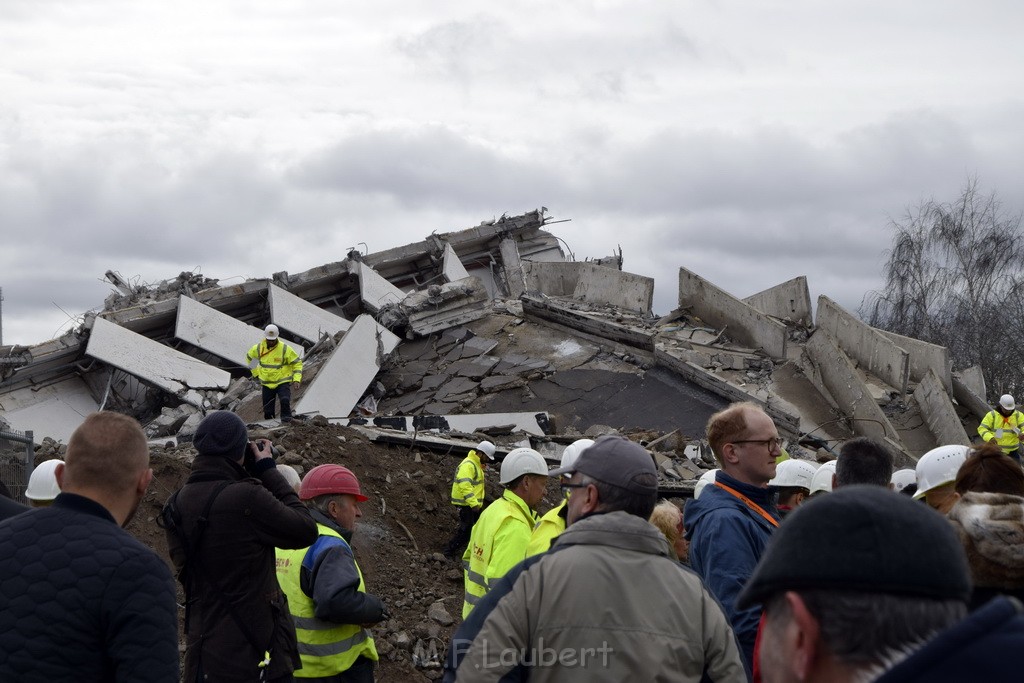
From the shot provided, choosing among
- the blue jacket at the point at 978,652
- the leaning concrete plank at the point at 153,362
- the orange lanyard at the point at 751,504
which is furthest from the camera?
the leaning concrete plank at the point at 153,362

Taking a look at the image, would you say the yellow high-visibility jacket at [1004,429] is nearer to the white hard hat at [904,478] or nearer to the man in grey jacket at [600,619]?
the white hard hat at [904,478]

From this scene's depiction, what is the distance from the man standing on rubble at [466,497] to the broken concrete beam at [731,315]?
9.26 metres

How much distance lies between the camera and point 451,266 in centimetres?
2259

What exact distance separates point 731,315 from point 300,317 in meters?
8.47

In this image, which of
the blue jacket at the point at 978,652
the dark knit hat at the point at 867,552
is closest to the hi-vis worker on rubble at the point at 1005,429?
the dark knit hat at the point at 867,552

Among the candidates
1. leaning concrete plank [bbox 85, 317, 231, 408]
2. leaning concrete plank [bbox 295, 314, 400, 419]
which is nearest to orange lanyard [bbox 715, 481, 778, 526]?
leaning concrete plank [bbox 295, 314, 400, 419]

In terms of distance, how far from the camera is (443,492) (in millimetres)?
11055

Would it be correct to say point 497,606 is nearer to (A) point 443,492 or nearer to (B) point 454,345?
(A) point 443,492

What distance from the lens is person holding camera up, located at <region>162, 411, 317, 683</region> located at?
3.99m

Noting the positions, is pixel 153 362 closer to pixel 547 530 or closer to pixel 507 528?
pixel 507 528

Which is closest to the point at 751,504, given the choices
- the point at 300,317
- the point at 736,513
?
the point at 736,513

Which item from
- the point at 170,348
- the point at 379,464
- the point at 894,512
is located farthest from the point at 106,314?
the point at 894,512

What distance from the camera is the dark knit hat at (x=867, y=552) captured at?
1.42 meters

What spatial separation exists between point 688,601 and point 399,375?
15.4 metres
